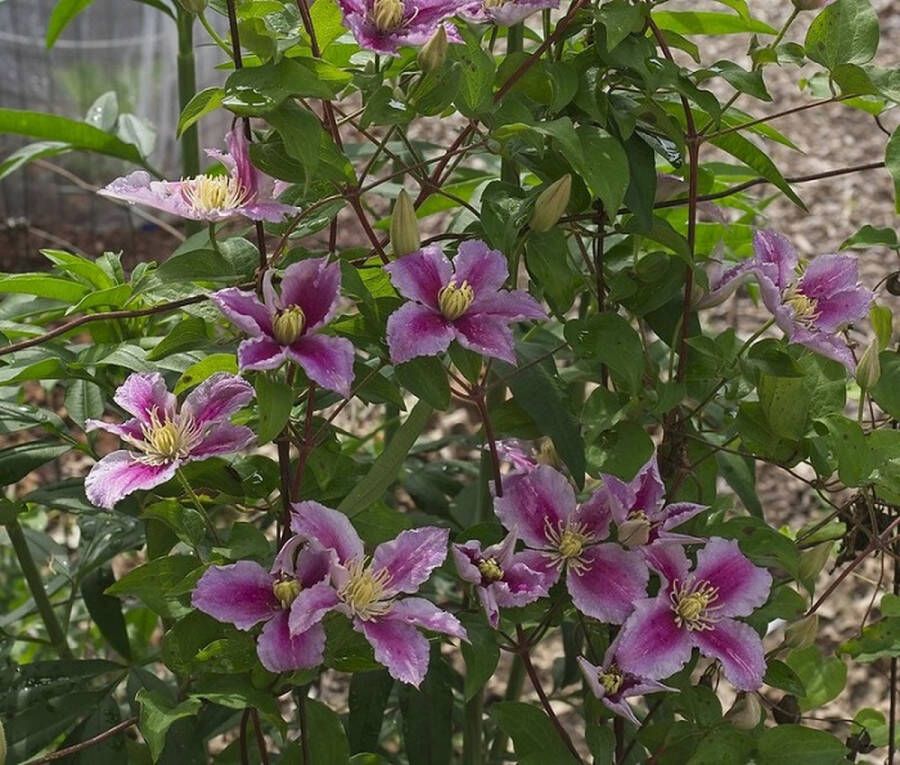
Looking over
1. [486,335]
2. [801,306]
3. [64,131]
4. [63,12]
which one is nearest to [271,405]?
[486,335]

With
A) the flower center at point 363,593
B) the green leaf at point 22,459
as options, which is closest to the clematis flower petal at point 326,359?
the flower center at point 363,593

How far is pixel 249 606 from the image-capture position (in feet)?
2.49

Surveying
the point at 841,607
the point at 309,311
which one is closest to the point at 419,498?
the point at 309,311

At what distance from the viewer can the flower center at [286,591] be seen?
0.76m

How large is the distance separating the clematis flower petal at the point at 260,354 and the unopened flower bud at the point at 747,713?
38cm

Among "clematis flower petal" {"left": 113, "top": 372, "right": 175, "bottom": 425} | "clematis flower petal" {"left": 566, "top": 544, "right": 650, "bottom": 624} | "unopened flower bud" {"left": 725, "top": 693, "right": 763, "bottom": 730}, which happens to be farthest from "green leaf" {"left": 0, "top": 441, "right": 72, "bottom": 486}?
"unopened flower bud" {"left": 725, "top": 693, "right": 763, "bottom": 730}

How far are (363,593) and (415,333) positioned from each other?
145 millimetres

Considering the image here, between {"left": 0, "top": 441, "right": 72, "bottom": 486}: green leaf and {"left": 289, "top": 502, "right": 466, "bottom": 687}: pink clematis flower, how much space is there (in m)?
0.30

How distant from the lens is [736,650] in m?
0.83

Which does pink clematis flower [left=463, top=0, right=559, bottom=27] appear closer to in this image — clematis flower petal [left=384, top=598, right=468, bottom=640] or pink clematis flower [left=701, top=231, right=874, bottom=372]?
pink clematis flower [left=701, top=231, right=874, bottom=372]

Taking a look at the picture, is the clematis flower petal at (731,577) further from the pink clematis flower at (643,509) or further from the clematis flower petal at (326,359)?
the clematis flower petal at (326,359)

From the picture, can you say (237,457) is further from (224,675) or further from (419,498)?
(419,498)

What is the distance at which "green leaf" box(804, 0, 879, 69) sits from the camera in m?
0.83

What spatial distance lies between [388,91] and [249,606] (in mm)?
291
